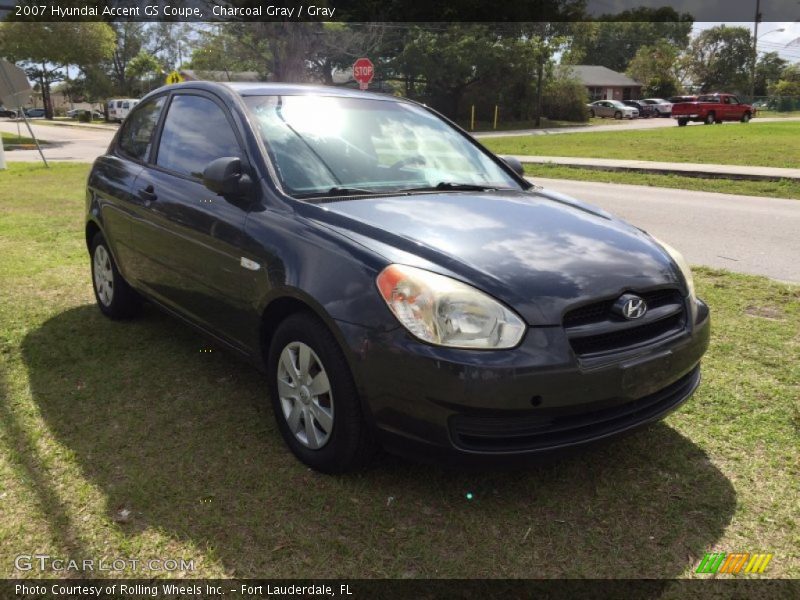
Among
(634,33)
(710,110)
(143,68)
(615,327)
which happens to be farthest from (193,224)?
(634,33)

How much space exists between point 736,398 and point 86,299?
16.0ft

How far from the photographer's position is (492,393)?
2.45 meters

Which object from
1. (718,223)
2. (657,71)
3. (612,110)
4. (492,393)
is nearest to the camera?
(492,393)

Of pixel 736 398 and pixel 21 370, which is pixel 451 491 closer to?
pixel 736 398

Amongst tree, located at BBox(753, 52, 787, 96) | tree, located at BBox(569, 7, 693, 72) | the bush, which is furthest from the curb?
tree, located at BBox(753, 52, 787, 96)

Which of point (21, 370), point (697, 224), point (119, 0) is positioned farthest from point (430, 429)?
point (119, 0)

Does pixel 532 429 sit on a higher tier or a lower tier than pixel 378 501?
higher

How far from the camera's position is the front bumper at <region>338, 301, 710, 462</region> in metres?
2.46

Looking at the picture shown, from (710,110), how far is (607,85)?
40244 millimetres

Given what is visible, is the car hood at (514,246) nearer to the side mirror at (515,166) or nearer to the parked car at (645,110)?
the side mirror at (515,166)

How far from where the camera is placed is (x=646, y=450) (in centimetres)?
323

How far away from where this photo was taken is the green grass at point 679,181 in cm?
1289

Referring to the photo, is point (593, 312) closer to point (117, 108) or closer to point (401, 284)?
point (401, 284)

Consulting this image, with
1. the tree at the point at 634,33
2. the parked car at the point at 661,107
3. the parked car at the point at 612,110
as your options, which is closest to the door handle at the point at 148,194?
the parked car at the point at 612,110
